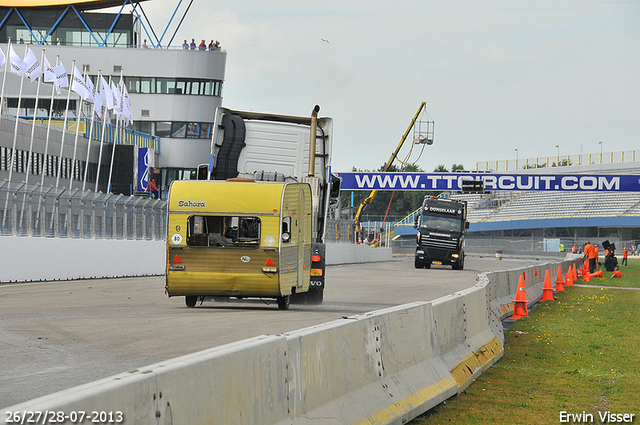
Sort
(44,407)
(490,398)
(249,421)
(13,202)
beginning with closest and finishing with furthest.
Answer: (44,407) → (249,421) → (490,398) → (13,202)

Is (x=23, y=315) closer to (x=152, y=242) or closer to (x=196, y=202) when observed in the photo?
(x=196, y=202)

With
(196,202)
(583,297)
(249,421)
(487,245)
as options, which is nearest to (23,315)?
(196,202)

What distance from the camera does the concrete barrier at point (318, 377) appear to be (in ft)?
12.4

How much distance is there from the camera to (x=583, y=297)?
24.9 meters

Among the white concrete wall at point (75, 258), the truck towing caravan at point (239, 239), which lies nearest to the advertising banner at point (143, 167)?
the white concrete wall at point (75, 258)

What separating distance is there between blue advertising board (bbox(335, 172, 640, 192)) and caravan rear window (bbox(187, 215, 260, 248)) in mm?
49025

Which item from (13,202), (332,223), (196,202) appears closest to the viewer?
(196,202)

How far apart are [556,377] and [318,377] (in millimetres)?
5013

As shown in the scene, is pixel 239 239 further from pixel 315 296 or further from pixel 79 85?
pixel 79 85

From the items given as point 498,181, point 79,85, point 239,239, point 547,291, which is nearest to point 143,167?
point 79,85

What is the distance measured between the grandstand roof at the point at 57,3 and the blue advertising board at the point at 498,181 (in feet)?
73.0

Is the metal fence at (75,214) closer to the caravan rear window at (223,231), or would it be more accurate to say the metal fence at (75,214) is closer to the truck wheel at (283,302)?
the caravan rear window at (223,231)

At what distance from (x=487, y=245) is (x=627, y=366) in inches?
3027

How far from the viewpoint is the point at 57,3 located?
66.4m
